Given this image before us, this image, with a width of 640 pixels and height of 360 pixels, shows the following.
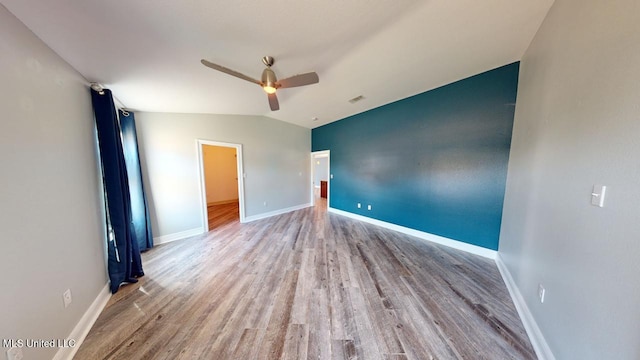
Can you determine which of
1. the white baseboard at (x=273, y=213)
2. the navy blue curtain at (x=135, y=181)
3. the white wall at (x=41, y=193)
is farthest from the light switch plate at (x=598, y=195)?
the white baseboard at (x=273, y=213)

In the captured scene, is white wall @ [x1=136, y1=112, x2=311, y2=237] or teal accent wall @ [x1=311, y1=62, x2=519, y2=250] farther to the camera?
white wall @ [x1=136, y1=112, x2=311, y2=237]

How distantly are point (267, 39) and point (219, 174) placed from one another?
18.4 ft

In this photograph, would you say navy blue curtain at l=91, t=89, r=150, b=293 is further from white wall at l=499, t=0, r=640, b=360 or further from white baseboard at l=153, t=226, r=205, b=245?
white wall at l=499, t=0, r=640, b=360

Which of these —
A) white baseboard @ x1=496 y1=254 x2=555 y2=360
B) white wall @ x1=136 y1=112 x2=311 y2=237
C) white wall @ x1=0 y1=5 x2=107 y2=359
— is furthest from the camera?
white wall @ x1=136 y1=112 x2=311 y2=237

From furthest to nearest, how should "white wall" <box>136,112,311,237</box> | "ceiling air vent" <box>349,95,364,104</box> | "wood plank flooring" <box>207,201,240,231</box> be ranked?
"wood plank flooring" <box>207,201,240,231</box> < "ceiling air vent" <box>349,95,364,104</box> < "white wall" <box>136,112,311,237</box>

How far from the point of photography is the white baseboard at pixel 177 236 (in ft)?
10.6

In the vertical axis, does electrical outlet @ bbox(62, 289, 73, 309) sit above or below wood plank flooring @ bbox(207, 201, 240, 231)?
above

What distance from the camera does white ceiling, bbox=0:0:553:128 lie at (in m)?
1.26

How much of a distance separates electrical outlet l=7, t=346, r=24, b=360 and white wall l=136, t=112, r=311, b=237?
253 cm

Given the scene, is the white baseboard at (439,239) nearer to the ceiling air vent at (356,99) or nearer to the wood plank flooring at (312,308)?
the wood plank flooring at (312,308)

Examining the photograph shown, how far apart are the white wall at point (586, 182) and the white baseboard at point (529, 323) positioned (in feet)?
0.19

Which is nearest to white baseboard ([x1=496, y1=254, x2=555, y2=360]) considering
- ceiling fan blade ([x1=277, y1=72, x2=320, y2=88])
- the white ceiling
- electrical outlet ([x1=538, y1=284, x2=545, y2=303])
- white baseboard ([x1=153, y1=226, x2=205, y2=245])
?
electrical outlet ([x1=538, y1=284, x2=545, y2=303])

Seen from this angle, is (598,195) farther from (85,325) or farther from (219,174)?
(219,174)

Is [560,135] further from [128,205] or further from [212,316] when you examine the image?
[128,205]
